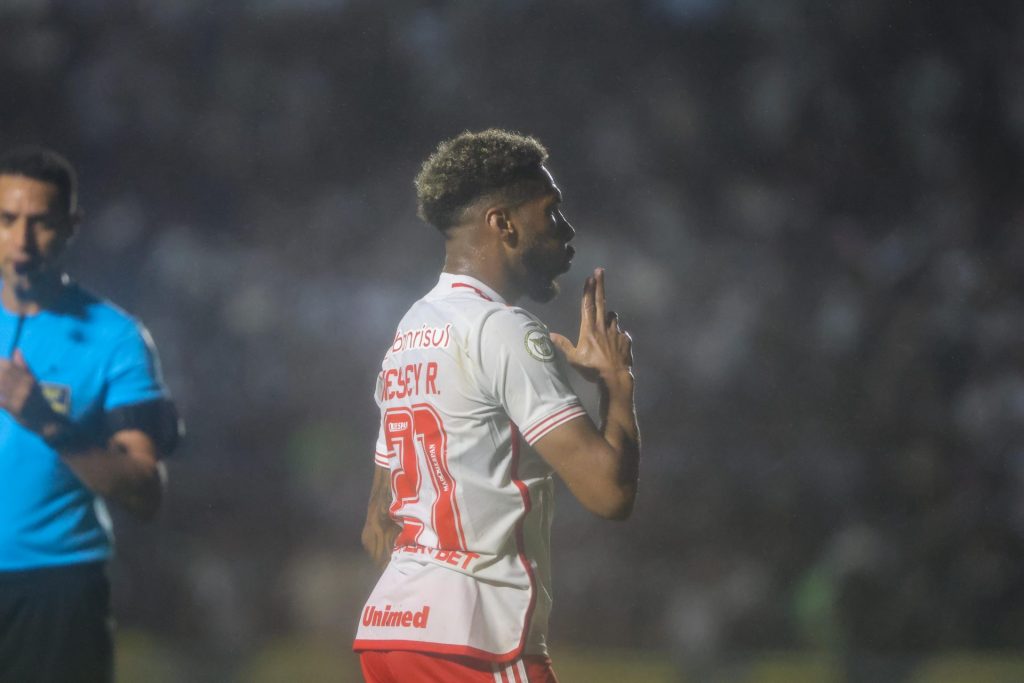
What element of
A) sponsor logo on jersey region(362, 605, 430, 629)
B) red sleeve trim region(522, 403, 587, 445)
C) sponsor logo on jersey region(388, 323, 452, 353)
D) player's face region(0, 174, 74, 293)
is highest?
player's face region(0, 174, 74, 293)

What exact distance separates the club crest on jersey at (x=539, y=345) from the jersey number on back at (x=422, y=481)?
0.14 m

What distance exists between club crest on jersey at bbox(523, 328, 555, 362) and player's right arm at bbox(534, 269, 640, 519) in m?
0.06

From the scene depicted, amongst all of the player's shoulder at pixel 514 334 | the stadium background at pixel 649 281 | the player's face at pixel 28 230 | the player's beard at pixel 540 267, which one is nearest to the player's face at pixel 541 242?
the player's beard at pixel 540 267

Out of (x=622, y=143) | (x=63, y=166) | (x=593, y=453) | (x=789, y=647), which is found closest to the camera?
(x=593, y=453)

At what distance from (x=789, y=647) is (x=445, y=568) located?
8.09 ft

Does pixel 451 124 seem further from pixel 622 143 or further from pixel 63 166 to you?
pixel 63 166

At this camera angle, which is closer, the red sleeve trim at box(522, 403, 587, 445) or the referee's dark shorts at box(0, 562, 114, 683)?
the red sleeve trim at box(522, 403, 587, 445)

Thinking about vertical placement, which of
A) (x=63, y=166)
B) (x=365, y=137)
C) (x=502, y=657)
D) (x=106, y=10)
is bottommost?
(x=502, y=657)

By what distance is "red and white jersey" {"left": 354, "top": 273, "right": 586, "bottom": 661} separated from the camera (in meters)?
1.23

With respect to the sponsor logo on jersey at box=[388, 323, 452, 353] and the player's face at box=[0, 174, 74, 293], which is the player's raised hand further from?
the player's face at box=[0, 174, 74, 293]

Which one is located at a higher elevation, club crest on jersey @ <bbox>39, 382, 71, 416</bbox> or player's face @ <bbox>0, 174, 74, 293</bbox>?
→ player's face @ <bbox>0, 174, 74, 293</bbox>

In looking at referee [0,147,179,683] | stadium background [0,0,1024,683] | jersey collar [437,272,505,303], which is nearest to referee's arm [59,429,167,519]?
referee [0,147,179,683]

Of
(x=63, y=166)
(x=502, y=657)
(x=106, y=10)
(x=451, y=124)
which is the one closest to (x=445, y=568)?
(x=502, y=657)

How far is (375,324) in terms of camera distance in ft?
11.6
